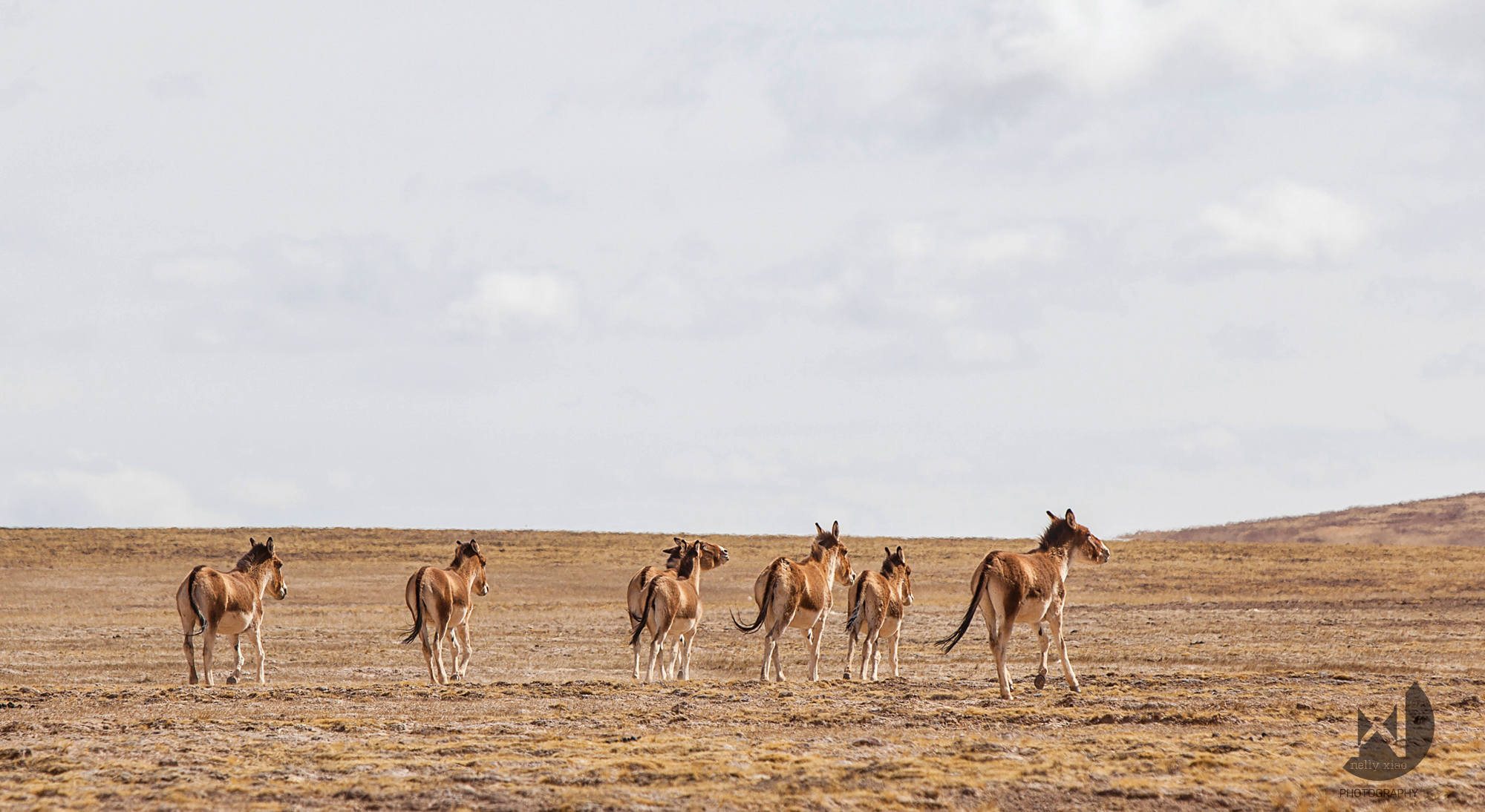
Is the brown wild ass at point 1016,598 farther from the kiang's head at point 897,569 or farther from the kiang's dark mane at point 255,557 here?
the kiang's dark mane at point 255,557

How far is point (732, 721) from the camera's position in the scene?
48.6 feet

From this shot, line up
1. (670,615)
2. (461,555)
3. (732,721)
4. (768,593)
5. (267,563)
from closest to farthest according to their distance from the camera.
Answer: (732,721) < (768,593) < (670,615) < (267,563) < (461,555)

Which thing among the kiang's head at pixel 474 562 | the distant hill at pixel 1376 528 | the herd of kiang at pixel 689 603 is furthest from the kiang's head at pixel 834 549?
the distant hill at pixel 1376 528

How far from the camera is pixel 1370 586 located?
49094 mm

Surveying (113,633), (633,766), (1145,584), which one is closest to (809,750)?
(633,766)

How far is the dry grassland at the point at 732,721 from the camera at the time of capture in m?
10.8

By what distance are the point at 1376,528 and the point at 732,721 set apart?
97436mm

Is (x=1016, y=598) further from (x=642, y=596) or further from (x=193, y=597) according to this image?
(x=193, y=597)

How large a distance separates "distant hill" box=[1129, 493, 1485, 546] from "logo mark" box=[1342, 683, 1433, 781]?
3201 inches

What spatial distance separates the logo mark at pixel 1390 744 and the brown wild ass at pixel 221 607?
16299 mm

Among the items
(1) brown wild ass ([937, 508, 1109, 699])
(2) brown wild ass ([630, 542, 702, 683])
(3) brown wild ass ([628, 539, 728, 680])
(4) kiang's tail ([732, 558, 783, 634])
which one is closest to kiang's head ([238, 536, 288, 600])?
(3) brown wild ass ([628, 539, 728, 680])

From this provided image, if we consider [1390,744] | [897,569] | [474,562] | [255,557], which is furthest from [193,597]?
[1390,744]

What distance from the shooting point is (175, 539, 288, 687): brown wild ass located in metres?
20.1

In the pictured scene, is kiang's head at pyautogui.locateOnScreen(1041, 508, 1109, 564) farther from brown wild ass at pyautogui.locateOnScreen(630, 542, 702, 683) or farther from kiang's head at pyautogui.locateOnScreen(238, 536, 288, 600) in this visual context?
kiang's head at pyautogui.locateOnScreen(238, 536, 288, 600)
